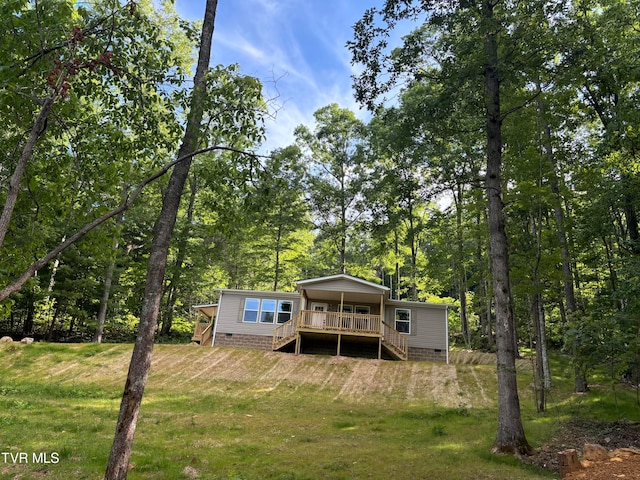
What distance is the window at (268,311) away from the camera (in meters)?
19.6

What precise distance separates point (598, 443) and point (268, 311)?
14806 millimetres

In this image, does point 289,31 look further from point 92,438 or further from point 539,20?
point 92,438

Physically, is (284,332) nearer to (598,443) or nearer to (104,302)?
(104,302)

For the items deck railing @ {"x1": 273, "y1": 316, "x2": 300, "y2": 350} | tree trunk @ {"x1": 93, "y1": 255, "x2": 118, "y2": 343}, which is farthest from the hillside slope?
tree trunk @ {"x1": 93, "y1": 255, "x2": 118, "y2": 343}

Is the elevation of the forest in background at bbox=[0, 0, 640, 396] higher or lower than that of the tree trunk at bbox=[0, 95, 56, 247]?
higher

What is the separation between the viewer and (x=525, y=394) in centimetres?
1266

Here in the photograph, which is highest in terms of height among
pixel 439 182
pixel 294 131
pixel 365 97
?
pixel 294 131

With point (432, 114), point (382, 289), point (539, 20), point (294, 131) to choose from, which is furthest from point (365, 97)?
point (294, 131)

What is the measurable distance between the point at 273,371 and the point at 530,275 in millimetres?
9719

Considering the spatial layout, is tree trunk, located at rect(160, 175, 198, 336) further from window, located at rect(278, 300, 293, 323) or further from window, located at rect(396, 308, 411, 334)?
window, located at rect(396, 308, 411, 334)

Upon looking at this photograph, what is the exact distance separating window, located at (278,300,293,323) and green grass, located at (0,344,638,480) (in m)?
2.54

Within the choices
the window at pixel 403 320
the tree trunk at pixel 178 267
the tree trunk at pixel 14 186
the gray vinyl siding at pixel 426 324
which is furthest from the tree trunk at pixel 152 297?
the tree trunk at pixel 178 267

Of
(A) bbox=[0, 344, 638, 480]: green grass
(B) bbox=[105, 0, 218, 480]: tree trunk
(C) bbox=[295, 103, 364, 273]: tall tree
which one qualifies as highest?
(C) bbox=[295, 103, 364, 273]: tall tree

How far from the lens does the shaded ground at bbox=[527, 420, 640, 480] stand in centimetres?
466
